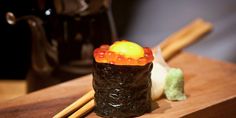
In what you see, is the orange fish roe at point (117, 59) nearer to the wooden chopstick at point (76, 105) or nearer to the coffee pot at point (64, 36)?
the wooden chopstick at point (76, 105)

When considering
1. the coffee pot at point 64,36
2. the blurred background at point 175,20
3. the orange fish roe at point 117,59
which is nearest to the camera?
the orange fish roe at point 117,59

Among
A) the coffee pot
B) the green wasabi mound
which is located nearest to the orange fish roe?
the green wasabi mound

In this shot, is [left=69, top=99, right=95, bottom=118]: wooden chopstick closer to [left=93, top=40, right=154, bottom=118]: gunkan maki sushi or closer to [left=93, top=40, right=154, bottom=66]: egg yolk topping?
[left=93, top=40, right=154, bottom=118]: gunkan maki sushi

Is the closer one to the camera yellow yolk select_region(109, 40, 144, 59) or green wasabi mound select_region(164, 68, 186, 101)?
yellow yolk select_region(109, 40, 144, 59)

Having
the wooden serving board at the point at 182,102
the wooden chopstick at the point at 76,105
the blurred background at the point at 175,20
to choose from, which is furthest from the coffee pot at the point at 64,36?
the blurred background at the point at 175,20

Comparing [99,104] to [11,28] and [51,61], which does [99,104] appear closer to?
[51,61]
